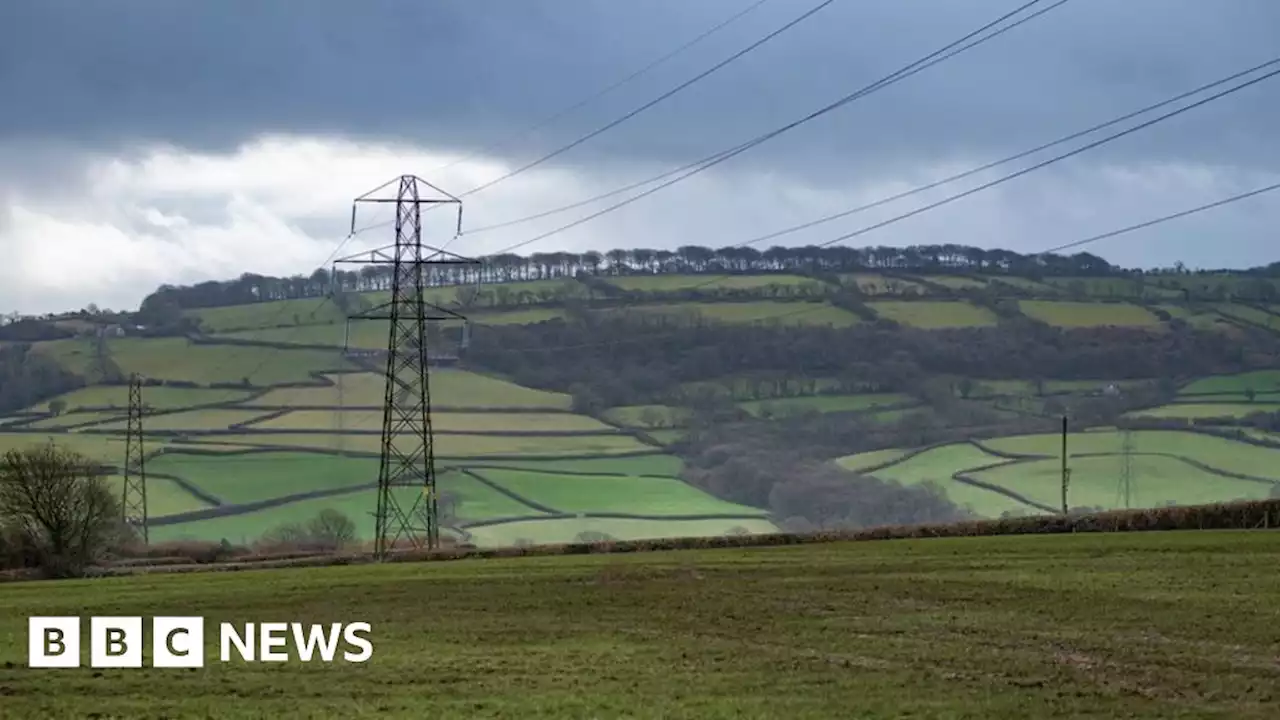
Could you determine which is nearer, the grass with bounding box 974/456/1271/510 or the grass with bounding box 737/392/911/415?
the grass with bounding box 974/456/1271/510

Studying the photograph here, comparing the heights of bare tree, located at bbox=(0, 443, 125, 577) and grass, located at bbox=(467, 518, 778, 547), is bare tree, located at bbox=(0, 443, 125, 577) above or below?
above

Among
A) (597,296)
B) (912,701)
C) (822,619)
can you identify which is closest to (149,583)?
(822,619)

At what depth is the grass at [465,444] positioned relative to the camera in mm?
130250

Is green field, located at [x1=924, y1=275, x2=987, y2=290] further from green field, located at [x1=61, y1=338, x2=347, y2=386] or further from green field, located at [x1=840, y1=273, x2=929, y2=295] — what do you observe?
green field, located at [x1=61, y1=338, x2=347, y2=386]

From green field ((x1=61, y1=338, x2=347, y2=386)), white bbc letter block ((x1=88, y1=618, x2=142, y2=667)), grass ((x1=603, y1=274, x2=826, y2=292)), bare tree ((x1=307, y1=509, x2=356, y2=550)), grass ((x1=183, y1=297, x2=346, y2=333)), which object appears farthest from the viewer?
grass ((x1=603, y1=274, x2=826, y2=292))

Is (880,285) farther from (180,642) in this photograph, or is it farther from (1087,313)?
(180,642)

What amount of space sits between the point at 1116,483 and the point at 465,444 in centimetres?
4775

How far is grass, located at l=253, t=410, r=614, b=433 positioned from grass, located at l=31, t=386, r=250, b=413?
371 inches

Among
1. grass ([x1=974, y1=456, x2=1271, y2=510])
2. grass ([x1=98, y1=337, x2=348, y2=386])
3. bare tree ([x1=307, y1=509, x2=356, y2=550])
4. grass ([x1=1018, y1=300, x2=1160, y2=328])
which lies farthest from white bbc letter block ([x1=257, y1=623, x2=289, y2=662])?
grass ([x1=1018, y1=300, x2=1160, y2=328])

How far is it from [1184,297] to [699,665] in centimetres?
15520

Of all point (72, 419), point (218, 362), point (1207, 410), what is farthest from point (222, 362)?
point (1207, 410)

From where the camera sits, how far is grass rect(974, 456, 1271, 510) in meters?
111

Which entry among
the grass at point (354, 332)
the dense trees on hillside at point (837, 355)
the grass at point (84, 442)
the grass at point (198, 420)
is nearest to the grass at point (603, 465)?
the dense trees on hillside at point (837, 355)

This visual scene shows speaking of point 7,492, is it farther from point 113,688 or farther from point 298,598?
point 113,688
